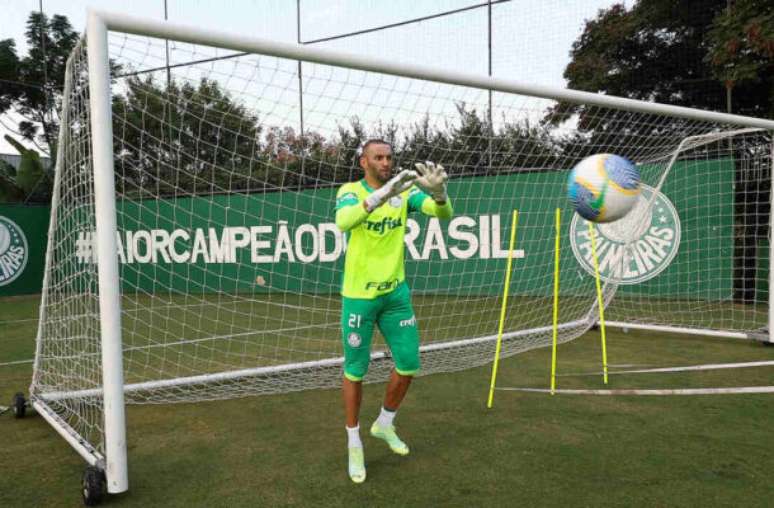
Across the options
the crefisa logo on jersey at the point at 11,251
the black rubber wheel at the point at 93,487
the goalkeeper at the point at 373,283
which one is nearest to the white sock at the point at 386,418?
the goalkeeper at the point at 373,283

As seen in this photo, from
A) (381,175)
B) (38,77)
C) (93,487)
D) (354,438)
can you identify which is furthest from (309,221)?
(38,77)

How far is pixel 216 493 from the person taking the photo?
2.93 m

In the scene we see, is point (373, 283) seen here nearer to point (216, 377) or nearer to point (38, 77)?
point (216, 377)

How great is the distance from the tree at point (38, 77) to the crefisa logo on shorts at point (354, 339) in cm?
1923

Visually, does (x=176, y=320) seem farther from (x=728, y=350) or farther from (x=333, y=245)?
(x=728, y=350)

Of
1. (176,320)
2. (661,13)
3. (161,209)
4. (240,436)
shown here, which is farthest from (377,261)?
(661,13)

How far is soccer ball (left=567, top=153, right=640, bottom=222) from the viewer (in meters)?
3.70

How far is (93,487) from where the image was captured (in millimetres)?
2783

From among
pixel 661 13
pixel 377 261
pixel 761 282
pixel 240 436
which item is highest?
pixel 661 13

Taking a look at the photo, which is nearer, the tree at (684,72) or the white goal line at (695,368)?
the white goal line at (695,368)

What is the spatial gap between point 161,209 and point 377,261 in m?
9.81

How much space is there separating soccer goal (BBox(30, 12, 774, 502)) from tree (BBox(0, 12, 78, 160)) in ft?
36.3

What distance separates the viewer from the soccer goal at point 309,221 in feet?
11.3

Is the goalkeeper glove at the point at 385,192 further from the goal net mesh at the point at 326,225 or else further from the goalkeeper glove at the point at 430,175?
the goal net mesh at the point at 326,225
